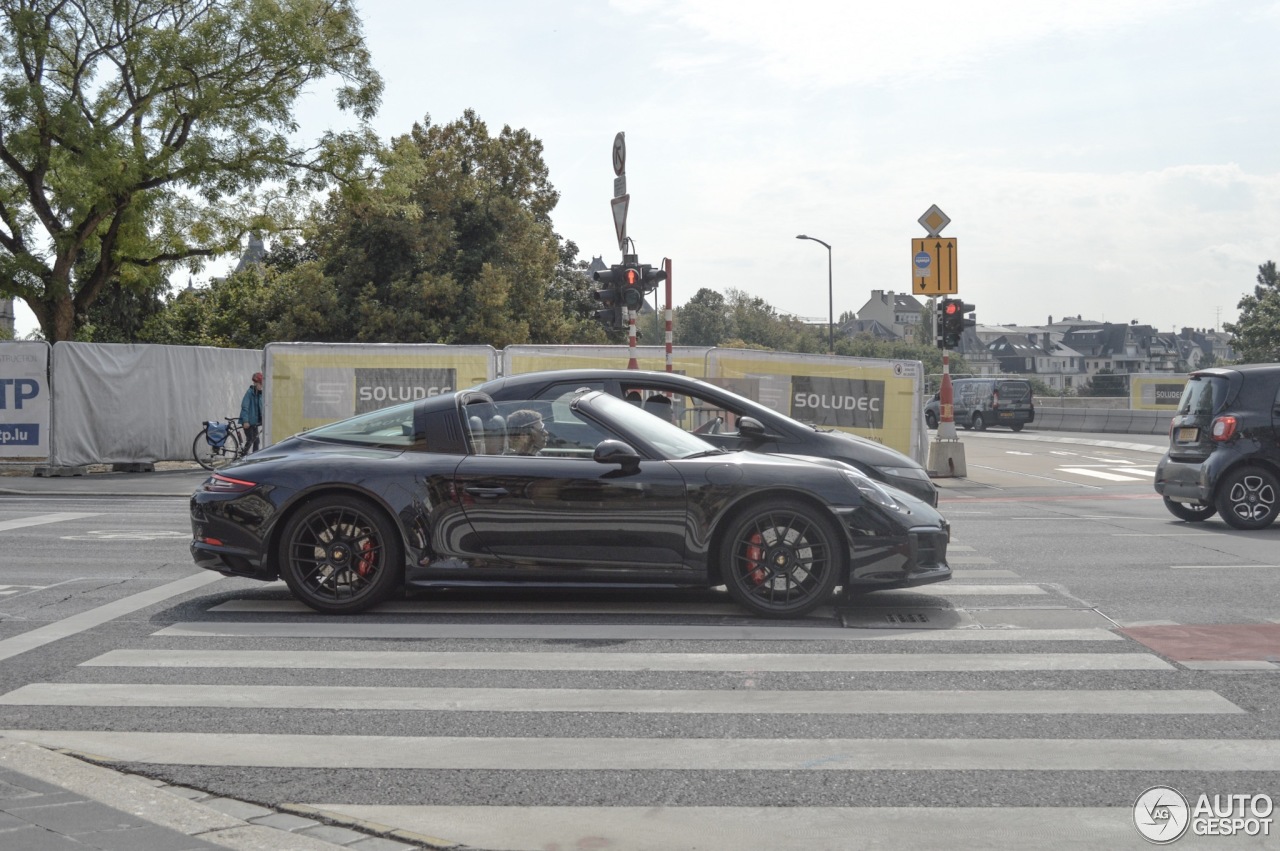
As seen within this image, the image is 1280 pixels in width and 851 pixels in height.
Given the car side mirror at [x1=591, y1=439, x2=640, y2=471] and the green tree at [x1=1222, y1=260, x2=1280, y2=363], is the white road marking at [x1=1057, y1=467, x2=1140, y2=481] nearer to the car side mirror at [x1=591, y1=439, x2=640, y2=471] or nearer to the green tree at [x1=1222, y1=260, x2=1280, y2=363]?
the car side mirror at [x1=591, y1=439, x2=640, y2=471]

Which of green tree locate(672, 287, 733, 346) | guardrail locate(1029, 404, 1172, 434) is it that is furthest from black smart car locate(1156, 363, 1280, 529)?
green tree locate(672, 287, 733, 346)

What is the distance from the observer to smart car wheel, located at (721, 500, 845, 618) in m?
7.68

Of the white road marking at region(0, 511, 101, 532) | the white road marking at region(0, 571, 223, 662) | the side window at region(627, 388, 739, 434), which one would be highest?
the side window at region(627, 388, 739, 434)

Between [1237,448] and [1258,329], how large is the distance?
224 ft

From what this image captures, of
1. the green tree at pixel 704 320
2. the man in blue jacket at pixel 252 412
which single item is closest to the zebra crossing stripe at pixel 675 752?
the man in blue jacket at pixel 252 412

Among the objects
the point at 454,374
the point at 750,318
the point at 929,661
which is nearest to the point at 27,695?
the point at 929,661

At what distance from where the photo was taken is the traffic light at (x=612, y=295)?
1941cm

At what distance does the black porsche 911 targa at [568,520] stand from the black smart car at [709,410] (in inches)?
56.7

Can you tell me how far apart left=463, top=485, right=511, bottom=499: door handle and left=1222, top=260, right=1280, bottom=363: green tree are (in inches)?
2801

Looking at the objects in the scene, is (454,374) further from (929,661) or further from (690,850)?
(690,850)

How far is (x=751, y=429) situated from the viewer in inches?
376

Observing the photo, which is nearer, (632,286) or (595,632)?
(595,632)

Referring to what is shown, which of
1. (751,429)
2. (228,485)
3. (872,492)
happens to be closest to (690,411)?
(751,429)

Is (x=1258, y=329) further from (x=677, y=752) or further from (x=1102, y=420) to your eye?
(x=677, y=752)
